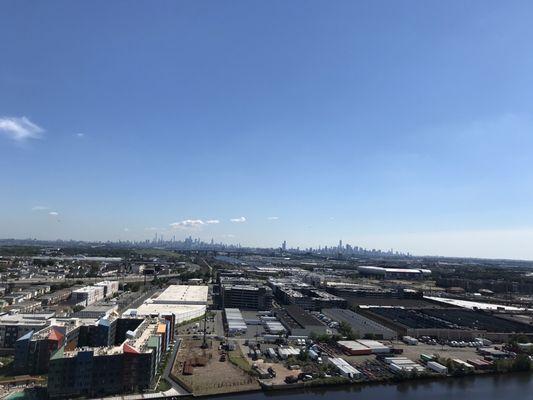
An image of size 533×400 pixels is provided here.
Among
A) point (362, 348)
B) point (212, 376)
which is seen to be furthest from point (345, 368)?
point (212, 376)

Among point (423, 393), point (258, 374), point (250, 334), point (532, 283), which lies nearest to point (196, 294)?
point (250, 334)

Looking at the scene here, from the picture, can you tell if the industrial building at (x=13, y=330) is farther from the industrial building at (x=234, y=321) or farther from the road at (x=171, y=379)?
the industrial building at (x=234, y=321)

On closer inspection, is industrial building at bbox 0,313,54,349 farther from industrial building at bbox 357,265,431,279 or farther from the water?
industrial building at bbox 357,265,431,279

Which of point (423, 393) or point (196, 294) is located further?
point (196, 294)

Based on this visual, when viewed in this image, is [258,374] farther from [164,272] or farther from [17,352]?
[164,272]

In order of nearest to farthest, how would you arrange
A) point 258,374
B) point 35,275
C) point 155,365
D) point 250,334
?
point 155,365
point 258,374
point 250,334
point 35,275

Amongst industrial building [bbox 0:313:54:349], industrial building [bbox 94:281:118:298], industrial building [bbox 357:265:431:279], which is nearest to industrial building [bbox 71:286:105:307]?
industrial building [bbox 94:281:118:298]

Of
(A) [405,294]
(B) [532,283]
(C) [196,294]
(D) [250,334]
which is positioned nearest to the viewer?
(D) [250,334]

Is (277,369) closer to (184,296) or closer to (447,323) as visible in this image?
(447,323)
